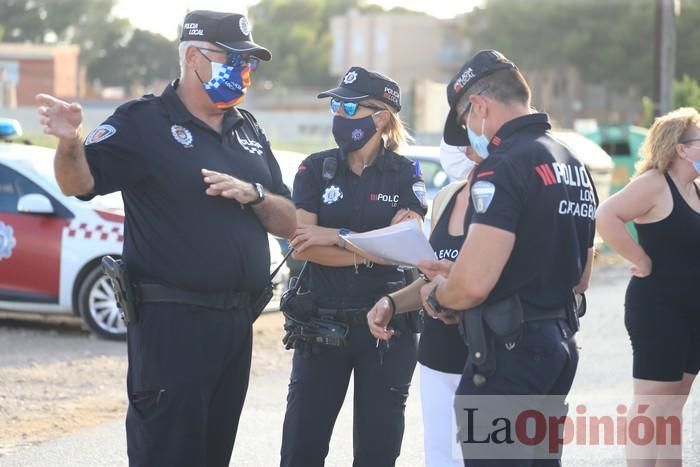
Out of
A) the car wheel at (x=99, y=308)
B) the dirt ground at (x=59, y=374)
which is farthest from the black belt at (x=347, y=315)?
the car wheel at (x=99, y=308)

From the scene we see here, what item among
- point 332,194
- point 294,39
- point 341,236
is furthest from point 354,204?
point 294,39

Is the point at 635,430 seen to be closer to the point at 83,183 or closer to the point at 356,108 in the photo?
the point at 356,108

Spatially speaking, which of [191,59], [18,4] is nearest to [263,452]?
[191,59]

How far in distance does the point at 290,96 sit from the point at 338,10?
112 feet

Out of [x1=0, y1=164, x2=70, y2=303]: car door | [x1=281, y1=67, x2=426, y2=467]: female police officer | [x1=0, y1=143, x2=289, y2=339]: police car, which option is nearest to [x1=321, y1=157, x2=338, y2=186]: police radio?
[x1=281, y1=67, x2=426, y2=467]: female police officer

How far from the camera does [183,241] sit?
178 inches

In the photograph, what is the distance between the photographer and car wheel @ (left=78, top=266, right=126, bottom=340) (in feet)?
34.5

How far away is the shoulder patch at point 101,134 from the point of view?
14.5 ft

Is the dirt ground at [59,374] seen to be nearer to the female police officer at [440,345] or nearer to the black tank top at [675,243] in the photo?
the female police officer at [440,345]

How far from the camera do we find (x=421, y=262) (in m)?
4.45

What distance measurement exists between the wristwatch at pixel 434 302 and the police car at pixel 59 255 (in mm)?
6320

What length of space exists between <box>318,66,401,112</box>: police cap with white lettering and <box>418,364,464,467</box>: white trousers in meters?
1.31

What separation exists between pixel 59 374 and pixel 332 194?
4.62 meters

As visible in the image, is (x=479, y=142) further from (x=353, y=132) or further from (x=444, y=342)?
(x=353, y=132)
